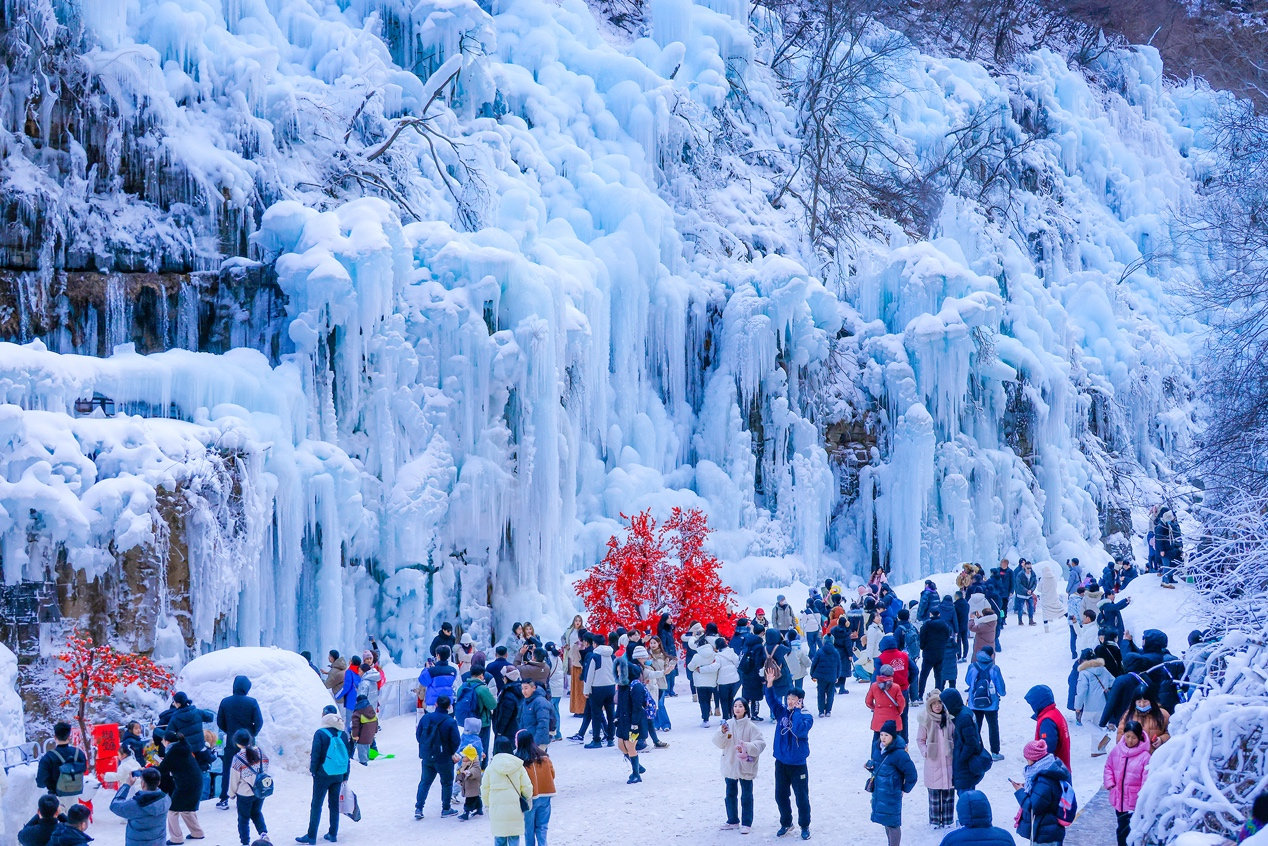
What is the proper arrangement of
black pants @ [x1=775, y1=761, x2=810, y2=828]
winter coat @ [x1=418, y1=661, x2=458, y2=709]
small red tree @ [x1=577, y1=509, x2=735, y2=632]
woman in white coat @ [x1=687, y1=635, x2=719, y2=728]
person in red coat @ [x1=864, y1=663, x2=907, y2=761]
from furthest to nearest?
small red tree @ [x1=577, y1=509, x2=735, y2=632]
woman in white coat @ [x1=687, y1=635, x2=719, y2=728]
winter coat @ [x1=418, y1=661, x2=458, y2=709]
person in red coat @ [x1=864, y1=663, x2=907, y2=761]
black pants @ [x1=775, y1=761, x2=810, y2=828]

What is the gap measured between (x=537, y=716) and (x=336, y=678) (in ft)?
14.8

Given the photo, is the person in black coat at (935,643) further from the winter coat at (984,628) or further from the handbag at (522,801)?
the handbag at (522,801)

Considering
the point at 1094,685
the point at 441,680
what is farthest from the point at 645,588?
the point at 1094,685

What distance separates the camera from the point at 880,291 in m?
32.1

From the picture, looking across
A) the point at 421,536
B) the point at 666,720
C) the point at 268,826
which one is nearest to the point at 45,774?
the point at 268,826

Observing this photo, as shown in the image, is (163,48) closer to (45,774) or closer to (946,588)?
(45,774)

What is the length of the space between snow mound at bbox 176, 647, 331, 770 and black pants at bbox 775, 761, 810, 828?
225 inches

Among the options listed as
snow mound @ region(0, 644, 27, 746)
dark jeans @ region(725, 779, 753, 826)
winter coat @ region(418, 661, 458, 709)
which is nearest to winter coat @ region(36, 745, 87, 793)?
snow mound @ region(0, 644, 27, 746)

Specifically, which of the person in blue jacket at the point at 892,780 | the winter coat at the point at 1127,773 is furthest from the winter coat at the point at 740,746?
the winter coat at the point at 1127,773

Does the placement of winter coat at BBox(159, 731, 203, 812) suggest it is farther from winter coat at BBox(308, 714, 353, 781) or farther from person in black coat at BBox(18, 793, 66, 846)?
person in black coat at BBox(18, 793, 66, 846)

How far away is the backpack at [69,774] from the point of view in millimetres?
10031

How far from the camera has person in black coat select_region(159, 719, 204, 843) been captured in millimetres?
10320

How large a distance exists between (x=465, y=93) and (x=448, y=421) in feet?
31.4

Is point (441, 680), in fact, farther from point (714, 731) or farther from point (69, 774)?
point (69, 774)
